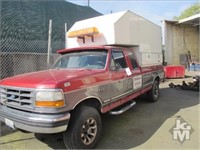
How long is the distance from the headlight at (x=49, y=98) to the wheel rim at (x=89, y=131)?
68 cm

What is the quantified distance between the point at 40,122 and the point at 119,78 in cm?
219

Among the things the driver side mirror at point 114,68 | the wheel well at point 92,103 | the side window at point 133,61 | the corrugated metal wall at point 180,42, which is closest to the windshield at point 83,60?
the driver side mirror at point 114,68

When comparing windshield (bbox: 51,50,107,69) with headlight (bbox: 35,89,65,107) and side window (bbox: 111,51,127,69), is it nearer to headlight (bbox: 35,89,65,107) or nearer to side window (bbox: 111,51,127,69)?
side window (bbox: 111,51,127,69)

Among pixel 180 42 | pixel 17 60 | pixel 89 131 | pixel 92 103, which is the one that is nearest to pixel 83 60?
pixel 92 103

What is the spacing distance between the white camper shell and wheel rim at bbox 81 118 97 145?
2.84 metres

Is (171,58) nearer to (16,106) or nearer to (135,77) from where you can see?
(135,77)

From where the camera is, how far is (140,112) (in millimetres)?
6402

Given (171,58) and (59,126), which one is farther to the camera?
(171,58)

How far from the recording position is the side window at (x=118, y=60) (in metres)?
5.06

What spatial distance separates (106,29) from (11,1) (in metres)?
6.99

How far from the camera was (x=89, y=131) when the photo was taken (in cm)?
392

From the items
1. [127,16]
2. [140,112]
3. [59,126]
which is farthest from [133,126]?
[127,16]

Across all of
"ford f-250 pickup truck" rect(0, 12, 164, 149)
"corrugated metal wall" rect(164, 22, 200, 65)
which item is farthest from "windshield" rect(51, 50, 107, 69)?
"corrugated metal wall" rect(164, 22, 200, 65)

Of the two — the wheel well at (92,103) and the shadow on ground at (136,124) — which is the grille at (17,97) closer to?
the wheel well at (92,103)
